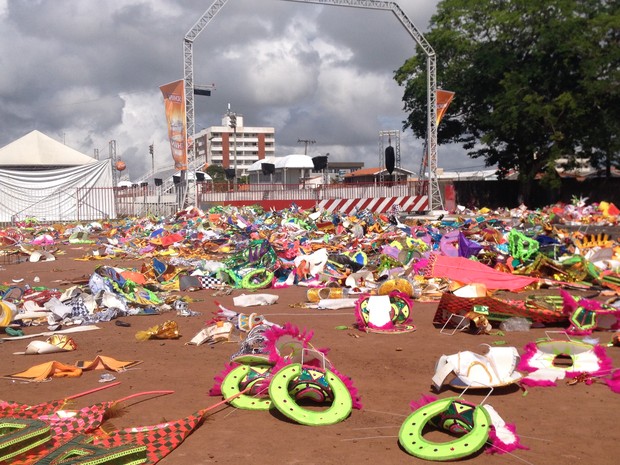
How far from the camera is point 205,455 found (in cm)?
349

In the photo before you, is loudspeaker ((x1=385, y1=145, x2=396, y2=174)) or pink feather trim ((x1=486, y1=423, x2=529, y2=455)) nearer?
pink feather trim ((x1=486, y1=423, x2=529, y2=455))

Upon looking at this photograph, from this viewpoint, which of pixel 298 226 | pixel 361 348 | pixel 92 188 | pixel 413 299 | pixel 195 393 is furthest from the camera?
pixel 92 188

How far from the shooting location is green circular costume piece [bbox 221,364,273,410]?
4232 mm

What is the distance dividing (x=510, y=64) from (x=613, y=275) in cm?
2751

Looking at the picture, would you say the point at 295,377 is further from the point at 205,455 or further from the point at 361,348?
the point at 361,348

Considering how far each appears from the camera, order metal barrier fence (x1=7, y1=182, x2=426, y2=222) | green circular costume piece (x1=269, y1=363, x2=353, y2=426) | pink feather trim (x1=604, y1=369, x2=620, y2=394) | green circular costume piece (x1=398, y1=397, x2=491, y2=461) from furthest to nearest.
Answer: metal barrier fence (x1=7, y1=182, x2=426, y2=222) < pink feather trim (x1=604, y1=369, x2=620, y2=394) < green circular costume piece (x1=269, y1=363, x2=353, y2=426) < green circular costume piece (x1=398, y1=397, x2=491, y2=461)

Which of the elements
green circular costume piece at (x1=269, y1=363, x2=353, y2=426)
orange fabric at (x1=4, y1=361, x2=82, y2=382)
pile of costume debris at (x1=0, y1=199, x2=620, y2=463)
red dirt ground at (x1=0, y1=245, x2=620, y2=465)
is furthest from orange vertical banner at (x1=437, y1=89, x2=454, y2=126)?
green circular costume piece at (x1=269, y1=363, x2=353, y2=426)

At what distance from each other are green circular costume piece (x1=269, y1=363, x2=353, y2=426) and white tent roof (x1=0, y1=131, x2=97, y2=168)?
31.9 m

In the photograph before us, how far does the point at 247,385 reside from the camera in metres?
4.42

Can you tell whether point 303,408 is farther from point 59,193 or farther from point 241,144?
point 241,144

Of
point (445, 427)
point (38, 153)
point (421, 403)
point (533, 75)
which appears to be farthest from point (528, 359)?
point (38, 153)

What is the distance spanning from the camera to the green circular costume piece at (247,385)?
423 centimetres

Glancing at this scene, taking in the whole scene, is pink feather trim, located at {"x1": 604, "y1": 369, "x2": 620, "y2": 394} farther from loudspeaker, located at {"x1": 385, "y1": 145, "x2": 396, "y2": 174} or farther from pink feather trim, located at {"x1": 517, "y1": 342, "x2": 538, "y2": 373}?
loudspeaker, located at {"x1": 385, "y1": 145, "x2": 396, "y2": 174}

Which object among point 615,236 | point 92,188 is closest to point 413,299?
point 615,236
